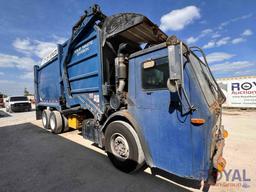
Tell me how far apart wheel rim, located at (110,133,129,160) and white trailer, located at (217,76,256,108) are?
45.5 feet

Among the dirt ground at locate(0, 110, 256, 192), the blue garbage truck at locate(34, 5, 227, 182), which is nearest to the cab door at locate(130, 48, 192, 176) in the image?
the blue garbage truck at locate(34, 5, 227, 182)

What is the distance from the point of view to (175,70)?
218 centimetres

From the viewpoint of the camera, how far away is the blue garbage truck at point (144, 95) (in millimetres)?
2223

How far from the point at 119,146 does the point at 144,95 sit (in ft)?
4.29

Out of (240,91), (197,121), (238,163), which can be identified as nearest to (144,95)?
(197,121)

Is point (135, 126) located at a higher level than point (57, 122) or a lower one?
higher

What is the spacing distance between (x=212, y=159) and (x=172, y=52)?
176 centimetres

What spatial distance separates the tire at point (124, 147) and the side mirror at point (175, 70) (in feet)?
4.26

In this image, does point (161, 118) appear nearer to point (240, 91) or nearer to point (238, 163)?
point (238, 163)

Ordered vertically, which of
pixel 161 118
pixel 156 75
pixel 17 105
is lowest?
A: pixel 17 105

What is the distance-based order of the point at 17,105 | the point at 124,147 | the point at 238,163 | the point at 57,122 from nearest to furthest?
the point at 124,147 → the point at 238,163 → the point at 57,122 → the point at 17,105

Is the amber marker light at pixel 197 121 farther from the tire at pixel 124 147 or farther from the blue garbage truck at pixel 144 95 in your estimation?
the tire at pixel 124 147

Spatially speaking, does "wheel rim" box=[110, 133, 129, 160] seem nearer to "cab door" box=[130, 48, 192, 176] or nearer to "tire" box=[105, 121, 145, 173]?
"tire" box=[105, 121, 145, 173]

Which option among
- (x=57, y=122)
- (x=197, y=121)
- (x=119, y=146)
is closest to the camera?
(x=197, y=121)
